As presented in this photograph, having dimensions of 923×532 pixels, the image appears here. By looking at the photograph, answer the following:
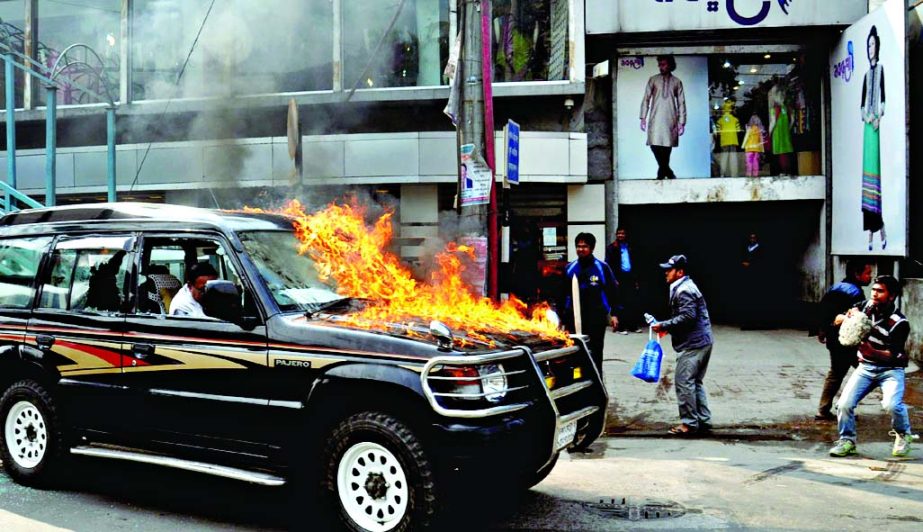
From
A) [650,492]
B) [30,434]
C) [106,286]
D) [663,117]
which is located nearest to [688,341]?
[650,492]

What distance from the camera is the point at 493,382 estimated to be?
4535 mm

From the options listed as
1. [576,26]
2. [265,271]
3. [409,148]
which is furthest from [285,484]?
[576,26]

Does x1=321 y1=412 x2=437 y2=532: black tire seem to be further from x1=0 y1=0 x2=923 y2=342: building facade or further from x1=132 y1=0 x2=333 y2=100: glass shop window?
x1=0 y1=0 x2=923 y2=342: building facade

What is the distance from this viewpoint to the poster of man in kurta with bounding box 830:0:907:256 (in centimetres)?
1194

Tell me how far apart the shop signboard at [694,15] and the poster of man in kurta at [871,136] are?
114cm

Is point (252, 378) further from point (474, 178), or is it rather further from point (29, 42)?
point (29, 42)

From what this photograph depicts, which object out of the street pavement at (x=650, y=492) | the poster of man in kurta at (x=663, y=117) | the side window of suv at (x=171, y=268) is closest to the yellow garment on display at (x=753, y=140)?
the poster of man in kurta at (x=663, y=117)

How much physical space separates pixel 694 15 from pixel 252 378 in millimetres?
12275

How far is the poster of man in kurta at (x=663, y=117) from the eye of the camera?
1533 cm

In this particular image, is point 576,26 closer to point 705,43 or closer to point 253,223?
point 705,43

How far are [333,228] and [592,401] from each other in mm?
2302

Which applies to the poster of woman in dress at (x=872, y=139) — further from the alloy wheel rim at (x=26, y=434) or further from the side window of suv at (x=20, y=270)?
the alloy wheel rim at (x=26, y=434)

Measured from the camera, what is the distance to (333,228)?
20.4 feet

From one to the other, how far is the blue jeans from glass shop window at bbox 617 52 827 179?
9.05 m
